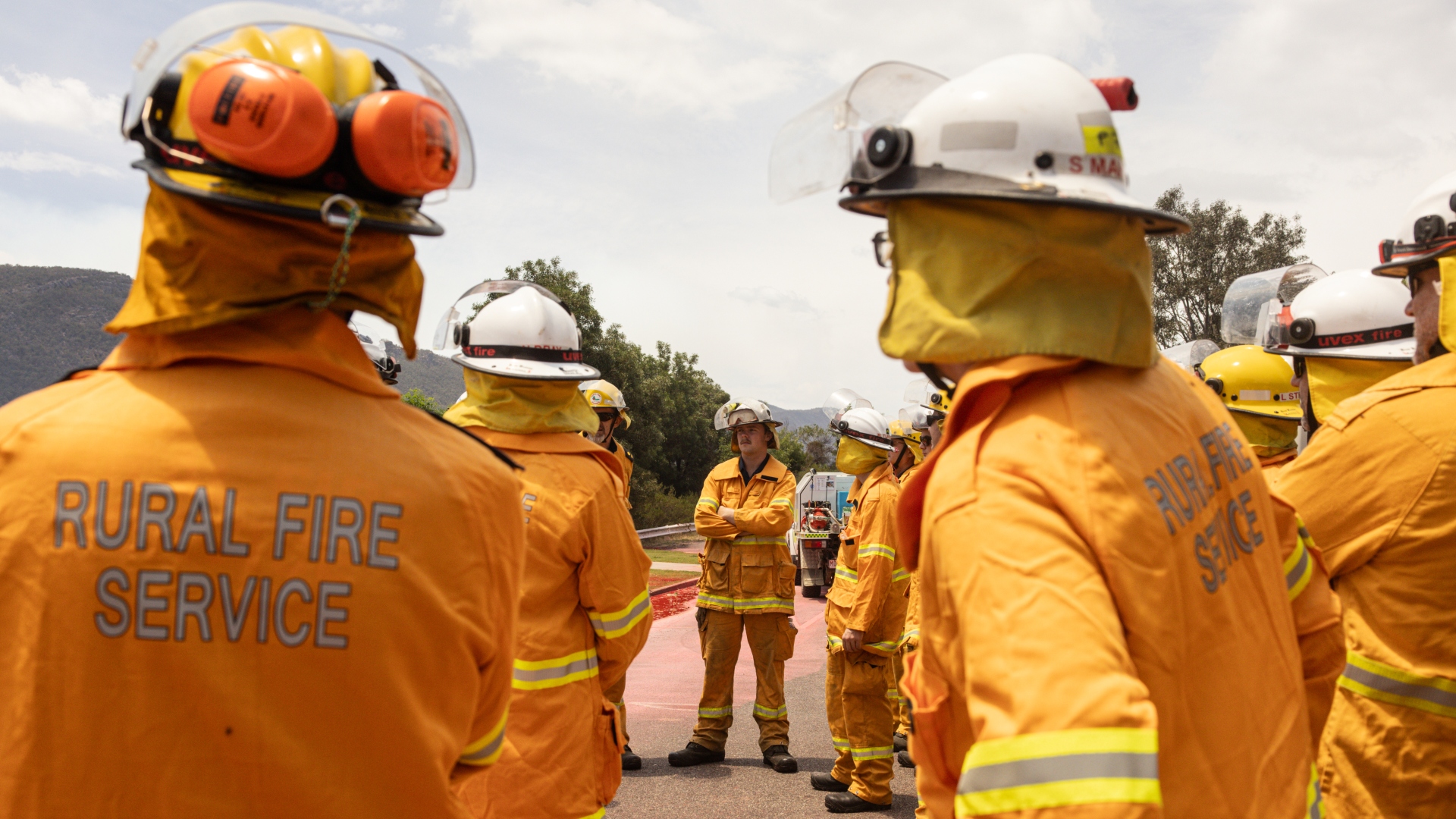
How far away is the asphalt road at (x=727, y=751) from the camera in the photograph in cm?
646

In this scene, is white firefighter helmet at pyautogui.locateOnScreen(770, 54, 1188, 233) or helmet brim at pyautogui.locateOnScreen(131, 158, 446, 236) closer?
helmet brim at pyautogui.locateOnScreen(131, 158, 446, 236)

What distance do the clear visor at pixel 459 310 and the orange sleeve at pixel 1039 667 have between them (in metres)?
3.18

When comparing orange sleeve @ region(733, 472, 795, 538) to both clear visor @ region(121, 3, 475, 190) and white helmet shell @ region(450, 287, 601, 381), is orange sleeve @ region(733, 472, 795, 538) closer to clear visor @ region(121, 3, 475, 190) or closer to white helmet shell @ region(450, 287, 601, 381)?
white helmet shell @ region(450, 287, 601, 381)

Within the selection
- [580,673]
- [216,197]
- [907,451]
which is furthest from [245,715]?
[907,451]

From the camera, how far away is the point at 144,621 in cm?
147

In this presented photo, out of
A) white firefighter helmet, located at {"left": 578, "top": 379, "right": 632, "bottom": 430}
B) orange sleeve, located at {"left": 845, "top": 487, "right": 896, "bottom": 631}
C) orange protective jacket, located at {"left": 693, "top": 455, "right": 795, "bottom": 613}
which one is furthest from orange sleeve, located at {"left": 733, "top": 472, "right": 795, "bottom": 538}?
white firefighter helmet, located at {"left": 578, "top": 379, "right": 632, "bottom": 430}

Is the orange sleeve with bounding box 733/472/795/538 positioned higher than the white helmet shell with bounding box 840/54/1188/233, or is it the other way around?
the white helmet shell with bounding box 840/54/1188/233

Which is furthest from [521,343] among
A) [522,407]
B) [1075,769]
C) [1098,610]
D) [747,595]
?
[747,595]

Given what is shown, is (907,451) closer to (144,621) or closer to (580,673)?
(580,673)

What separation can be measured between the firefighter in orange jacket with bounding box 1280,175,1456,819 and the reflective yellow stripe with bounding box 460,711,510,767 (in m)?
2.23

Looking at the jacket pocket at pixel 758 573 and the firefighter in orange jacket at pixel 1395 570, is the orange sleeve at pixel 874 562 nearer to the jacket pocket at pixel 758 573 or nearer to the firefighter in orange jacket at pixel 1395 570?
the jacket pocket at pixel 758 573

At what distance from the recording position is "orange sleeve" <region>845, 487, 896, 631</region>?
21.2 feet

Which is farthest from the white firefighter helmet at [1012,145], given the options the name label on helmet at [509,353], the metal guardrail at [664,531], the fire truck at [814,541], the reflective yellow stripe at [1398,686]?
the metal guardrail at [664,531]

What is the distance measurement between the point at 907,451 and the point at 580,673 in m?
4.58
